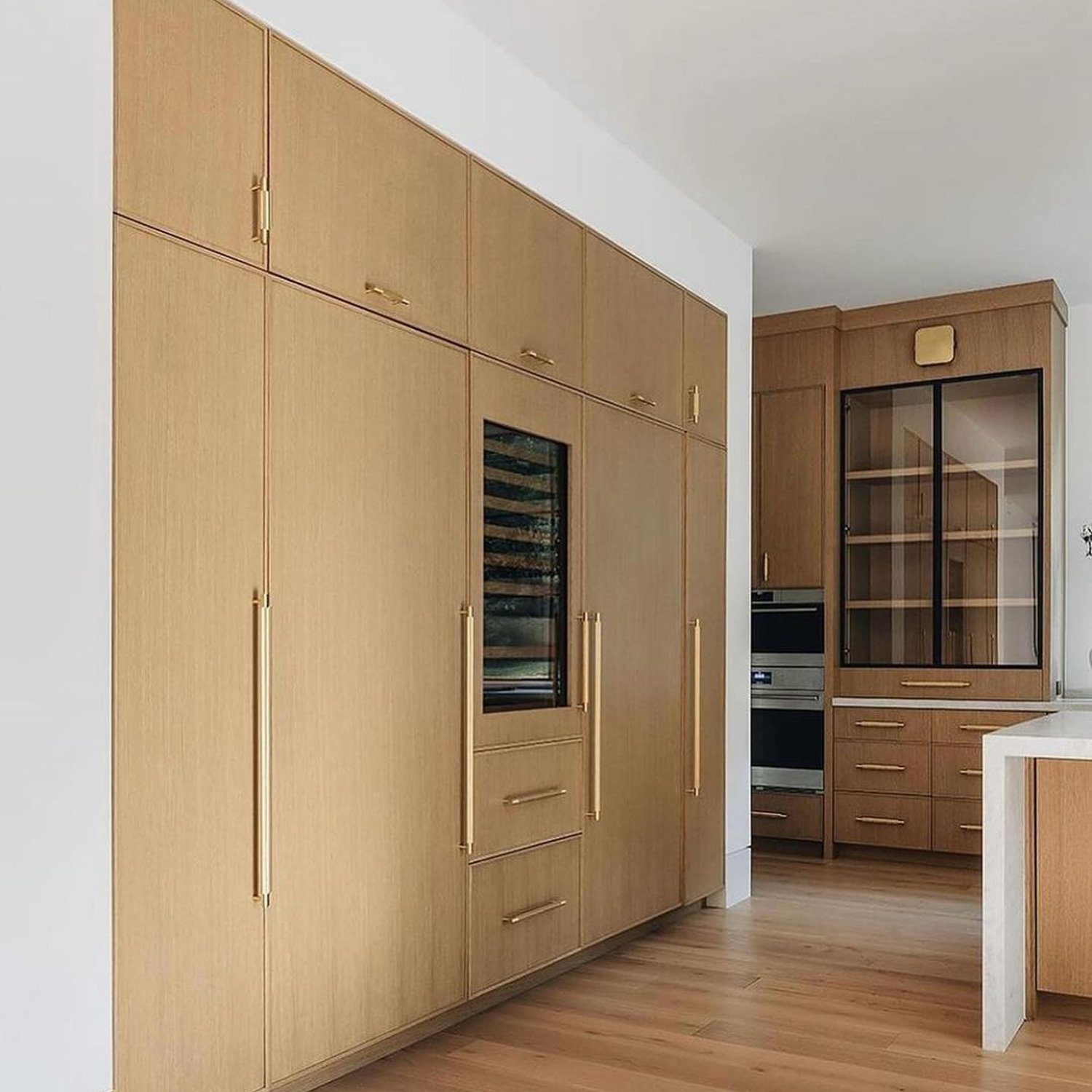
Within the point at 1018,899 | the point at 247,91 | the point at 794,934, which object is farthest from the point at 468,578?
the point at 794,934

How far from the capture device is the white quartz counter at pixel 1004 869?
324 cm

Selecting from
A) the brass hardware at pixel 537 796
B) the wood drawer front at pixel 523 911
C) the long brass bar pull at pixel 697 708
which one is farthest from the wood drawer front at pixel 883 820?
the brass hardware at pixel 537 796

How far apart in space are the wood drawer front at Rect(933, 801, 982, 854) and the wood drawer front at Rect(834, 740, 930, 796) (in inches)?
4.4

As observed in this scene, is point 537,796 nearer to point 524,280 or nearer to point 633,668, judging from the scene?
point 633,668

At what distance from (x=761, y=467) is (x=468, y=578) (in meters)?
3.21

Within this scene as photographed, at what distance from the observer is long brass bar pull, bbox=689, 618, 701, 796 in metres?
4.66

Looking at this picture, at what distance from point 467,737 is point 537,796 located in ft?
1.36

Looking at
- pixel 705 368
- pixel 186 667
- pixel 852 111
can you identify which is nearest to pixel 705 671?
pixel 705 368

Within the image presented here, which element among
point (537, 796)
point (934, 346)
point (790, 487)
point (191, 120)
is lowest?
point (537, 796)

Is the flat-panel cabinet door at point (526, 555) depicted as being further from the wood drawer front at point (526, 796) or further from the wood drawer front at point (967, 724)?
the wood drawer front at point (967, 724)

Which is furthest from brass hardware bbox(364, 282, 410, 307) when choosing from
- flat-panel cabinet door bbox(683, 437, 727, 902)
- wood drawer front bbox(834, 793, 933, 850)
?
wood drawer front bbox(834, 793, 933, 850)

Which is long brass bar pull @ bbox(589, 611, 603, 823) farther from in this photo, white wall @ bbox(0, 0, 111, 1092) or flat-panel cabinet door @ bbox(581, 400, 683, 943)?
white wall @ bbox(0, 0, 111, 1092)

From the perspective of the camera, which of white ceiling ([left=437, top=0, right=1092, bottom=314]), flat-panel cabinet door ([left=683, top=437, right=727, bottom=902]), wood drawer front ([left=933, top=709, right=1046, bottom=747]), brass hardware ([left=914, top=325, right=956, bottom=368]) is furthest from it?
brass hardware ([left=914, top=325, right=956, bottom=368])

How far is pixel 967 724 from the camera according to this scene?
19.0ft
